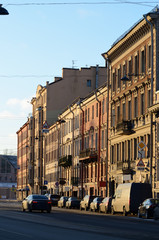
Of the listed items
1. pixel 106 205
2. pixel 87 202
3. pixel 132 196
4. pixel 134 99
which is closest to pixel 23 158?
pixel 87 202

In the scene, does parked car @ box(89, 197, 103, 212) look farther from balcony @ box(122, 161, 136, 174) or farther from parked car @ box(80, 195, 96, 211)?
balcony @ box(122, 161, 136, 174)

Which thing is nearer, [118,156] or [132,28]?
[132,28]

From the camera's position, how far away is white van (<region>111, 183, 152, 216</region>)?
137 ft

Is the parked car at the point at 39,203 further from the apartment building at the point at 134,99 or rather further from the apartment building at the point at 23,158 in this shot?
the apartment building at the point at 23,158

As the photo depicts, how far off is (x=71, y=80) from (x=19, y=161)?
53.1 meters

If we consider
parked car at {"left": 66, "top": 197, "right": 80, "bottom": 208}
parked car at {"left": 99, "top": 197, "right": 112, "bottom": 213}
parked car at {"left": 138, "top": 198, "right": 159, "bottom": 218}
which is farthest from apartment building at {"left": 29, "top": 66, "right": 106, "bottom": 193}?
parked car at {"left": 138, "top": 198, "right": 159, "bottom": 218}

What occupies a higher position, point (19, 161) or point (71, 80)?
point (71, 80)

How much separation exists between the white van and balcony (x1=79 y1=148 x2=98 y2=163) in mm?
26042

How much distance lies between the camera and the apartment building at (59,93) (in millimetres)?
93375

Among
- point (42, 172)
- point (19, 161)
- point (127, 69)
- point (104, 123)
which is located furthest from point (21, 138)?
point (127, 69)

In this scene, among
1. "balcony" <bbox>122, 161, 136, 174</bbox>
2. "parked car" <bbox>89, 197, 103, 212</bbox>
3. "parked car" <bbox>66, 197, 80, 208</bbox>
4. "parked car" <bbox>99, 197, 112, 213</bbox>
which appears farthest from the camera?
"parked car" <bbox>66, 197, 80, 208</bbox>

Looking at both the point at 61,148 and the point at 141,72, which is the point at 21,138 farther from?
the point at 141,72

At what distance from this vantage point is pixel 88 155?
7125 cm

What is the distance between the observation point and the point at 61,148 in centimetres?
9356
